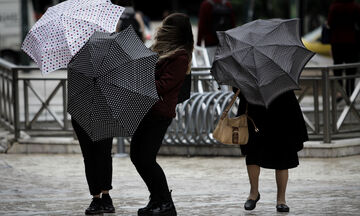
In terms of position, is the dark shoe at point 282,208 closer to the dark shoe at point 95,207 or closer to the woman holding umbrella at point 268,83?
the woman holding umbrella at point 268,83

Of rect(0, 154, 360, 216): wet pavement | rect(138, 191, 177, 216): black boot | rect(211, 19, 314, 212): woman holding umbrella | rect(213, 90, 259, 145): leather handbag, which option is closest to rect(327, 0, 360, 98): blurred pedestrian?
rect(0, 154, 360, 216): wet pavement

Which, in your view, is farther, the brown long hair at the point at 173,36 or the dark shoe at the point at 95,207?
the dark shoe at the point at 95,207

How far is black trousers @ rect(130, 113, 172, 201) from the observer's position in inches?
286

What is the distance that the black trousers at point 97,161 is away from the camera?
24.7 feet

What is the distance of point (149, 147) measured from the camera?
7293 mm

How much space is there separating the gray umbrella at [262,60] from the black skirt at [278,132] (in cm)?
31

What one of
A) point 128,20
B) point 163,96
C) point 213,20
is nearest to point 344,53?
point 213,20

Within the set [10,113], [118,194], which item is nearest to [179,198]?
[118,194]

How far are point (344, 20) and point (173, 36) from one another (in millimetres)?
7246

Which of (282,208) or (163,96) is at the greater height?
(163,96)

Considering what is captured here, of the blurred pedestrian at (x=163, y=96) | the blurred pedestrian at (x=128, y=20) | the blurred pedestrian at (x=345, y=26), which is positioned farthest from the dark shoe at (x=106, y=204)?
the blurred pedestrian at (x=345, y=26)

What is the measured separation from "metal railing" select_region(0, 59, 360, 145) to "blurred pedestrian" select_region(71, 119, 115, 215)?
366 centimetres

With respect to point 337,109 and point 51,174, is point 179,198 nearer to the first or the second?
point 51,174

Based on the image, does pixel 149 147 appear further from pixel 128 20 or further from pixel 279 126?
pixel 128 20
